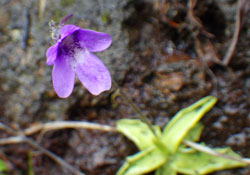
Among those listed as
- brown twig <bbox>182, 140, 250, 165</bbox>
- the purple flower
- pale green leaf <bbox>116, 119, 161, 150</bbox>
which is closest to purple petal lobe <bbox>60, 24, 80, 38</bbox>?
the purple flower

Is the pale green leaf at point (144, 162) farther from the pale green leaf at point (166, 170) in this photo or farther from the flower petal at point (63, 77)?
the flower petal at point (63, 77)

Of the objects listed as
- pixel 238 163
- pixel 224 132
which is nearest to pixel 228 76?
pixel 224 132

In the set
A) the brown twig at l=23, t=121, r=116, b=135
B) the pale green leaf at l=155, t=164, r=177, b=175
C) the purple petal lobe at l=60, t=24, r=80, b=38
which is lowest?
the pale green leaf at l=155, t=164, r=177, b=175

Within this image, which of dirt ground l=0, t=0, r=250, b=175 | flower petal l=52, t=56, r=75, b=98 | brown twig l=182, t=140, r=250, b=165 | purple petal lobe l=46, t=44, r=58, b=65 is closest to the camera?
purple petal lobe l=46, t=44, r=58, b=65

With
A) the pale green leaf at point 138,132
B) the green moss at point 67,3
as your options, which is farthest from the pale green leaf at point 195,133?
the green moss at point 67,3

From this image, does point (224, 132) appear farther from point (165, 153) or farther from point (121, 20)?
point (121, 20)

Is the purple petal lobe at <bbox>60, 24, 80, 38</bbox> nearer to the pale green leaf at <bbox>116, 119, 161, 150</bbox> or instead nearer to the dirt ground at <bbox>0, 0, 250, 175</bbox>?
the dirt ground at <bbox>0, 0, 250, 175</bbox>

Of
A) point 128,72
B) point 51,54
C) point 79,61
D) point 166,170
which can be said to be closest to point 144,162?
point 166,170
